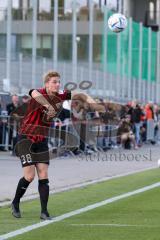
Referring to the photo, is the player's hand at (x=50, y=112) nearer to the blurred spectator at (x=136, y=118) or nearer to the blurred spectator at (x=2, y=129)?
the blurred spectator at (x=2, y=129)

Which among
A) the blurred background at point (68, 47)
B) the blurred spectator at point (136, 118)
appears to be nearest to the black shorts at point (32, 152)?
the blurred background at point (68, 47)

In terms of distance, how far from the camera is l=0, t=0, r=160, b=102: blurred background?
30047 mm

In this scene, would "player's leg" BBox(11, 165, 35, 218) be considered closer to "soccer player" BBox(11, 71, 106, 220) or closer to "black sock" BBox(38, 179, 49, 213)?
"soccer player" BBox(11, 71, 106, 220)

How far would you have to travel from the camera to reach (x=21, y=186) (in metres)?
11.7

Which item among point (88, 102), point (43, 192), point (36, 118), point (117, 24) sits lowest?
point (43, 192)

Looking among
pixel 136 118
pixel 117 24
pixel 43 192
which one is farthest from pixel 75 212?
pixel 136 118

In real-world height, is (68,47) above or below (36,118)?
above

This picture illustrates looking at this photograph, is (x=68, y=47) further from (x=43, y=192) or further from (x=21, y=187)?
(x=43, y=192)

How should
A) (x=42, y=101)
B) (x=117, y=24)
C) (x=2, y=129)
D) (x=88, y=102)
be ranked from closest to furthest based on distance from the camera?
(x=42, y=101), (x=117, y=24), (x=2, y=129), (x=88, y=102)

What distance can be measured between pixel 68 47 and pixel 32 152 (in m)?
23.4

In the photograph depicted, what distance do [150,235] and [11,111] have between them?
52.0ft

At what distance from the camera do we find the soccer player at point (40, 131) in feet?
37.0

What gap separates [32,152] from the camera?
11.4 m

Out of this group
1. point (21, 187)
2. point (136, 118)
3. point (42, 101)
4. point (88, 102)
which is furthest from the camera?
point (136, 118)
